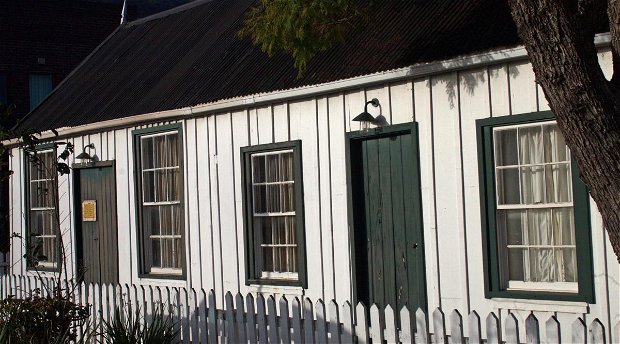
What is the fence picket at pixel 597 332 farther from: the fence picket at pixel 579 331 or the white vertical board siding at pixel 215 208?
the white vertical board siding at pixel 215 208

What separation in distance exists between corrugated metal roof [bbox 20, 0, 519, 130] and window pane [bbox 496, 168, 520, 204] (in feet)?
4.02

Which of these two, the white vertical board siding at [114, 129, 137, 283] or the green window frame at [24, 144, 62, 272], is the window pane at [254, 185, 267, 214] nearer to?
the white vertical board siding at [114, 129, 137, 283]

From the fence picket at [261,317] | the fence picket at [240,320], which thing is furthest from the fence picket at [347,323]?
the fence picket at [240,320]

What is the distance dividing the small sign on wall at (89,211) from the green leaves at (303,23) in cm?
590

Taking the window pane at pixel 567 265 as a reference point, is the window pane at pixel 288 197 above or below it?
above

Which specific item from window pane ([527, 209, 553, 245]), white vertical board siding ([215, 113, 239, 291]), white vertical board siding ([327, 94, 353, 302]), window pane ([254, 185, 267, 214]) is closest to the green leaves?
white vertical board siding ([327, 94, 353, 302])

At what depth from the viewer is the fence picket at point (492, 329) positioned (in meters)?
7.07

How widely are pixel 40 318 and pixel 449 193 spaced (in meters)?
4.44

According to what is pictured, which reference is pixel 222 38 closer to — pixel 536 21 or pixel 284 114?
pixel 284 114

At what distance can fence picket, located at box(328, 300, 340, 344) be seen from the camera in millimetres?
8148

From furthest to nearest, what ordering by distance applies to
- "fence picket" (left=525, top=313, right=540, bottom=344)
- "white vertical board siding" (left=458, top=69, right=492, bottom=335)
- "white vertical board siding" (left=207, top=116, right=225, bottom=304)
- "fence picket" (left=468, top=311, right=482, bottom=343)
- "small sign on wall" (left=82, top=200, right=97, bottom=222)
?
"small sign on wall" (left=82, top=200, right=97, bottom=222), "white vertical board siding" (left=207, top=116, right=225, bottom=304), "white vertical board siding" (left=458, top=69, right=492, bottom=335), "fence picket" (left=468, top=311, right=482, bottom=343), "fence picket" (left=525, top=313, right=540, bottom=344)

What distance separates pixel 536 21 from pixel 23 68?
81.3 feet

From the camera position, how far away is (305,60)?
10688mm

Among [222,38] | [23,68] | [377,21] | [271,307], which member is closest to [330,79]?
[377,21]
